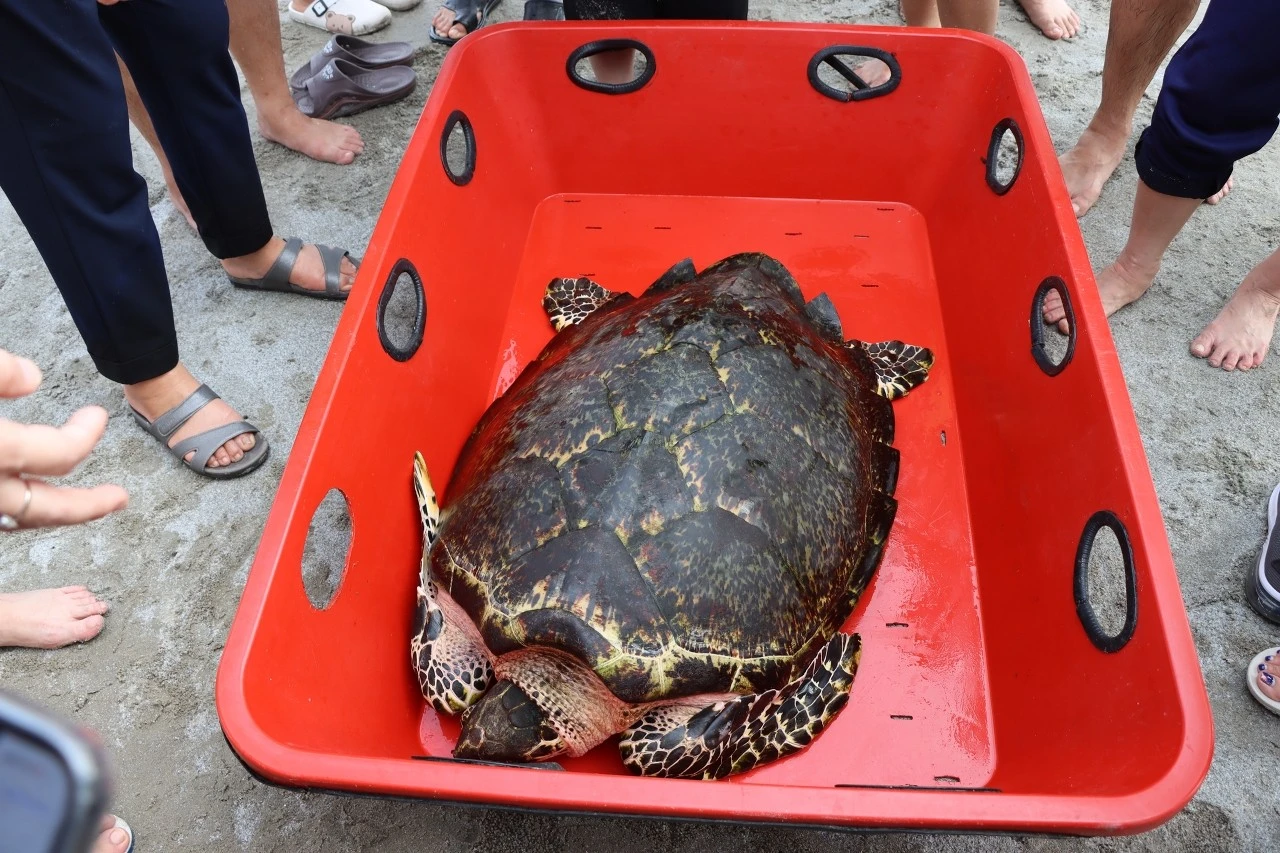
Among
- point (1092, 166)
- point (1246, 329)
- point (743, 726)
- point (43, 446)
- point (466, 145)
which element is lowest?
point (743, 726)

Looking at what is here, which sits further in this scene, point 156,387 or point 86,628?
point 156,387

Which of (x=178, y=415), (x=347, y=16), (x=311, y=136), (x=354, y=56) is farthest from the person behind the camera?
(x=347, y=16)

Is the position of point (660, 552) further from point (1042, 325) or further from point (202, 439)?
point (202, 439)

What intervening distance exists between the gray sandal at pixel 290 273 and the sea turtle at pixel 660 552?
67 centimetres

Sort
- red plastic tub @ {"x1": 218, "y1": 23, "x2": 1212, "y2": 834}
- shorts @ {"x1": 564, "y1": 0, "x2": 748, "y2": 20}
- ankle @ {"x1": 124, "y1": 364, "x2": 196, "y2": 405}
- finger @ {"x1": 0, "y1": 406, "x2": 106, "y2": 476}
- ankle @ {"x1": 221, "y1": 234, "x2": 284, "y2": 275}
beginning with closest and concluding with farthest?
finger @ {"x1": 0, "y1": 406, "x2": 106, "y2": 476} → red plastic tub @ {"x1": 218, "y1": 23, "x2": 1212, "y2": 834} → ankle @ {"x1": 124, "y1": 364, "x2": 196, "y2": 405} → ankle @ {"x1": 221, "y1": 234, "x2": 284, "y2": 275} → shorts @ {"x1": 564, "y1": 0, "x2": 748, "y2": 20}

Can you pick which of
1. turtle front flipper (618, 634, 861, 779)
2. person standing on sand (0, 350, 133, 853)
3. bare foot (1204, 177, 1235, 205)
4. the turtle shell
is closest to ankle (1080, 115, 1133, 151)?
bare foot (1204, 177, 1235, 205)

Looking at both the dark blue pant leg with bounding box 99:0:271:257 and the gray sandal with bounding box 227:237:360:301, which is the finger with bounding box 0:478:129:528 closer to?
the dark blue pant leg with bounding box 99:0:271:257

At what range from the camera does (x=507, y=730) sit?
1047 millimetres

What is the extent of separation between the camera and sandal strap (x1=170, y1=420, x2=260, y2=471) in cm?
152

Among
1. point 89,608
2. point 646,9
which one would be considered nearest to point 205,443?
point 89,608

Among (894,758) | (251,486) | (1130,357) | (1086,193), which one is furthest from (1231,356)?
(251,486)

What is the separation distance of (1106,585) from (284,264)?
175cm

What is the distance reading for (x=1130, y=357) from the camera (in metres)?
1.70

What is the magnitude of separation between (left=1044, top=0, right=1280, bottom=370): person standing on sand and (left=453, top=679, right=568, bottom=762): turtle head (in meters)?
1.30
